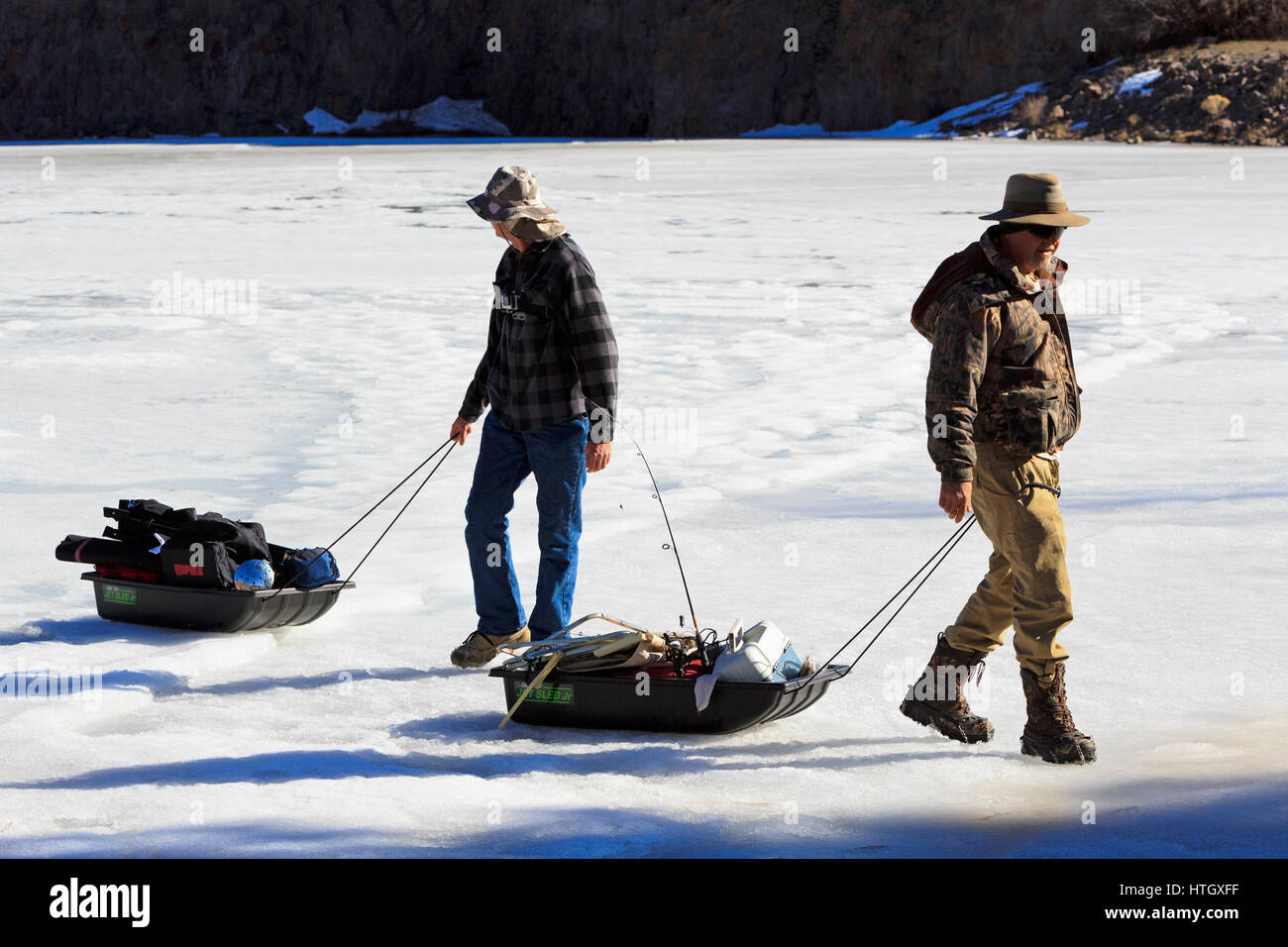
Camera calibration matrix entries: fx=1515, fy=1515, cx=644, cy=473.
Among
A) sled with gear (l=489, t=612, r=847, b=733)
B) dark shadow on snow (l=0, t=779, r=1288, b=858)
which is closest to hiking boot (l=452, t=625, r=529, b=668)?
sled with gear (l=489, t=612, r=847, b=733)

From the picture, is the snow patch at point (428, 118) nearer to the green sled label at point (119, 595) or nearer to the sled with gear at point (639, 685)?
the green sled label at point (119, 595)

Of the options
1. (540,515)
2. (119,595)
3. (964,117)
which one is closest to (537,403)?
(540,515)

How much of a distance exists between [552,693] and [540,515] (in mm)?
674

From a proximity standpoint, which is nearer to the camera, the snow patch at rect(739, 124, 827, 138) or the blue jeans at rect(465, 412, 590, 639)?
the blue jeans at rect(465, 412, 590, 639)

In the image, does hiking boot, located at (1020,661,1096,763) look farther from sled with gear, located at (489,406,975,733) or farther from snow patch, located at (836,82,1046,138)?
snow patch, located at (836,82,1046,138)

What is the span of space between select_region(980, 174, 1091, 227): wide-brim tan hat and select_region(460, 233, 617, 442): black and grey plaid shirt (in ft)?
4.17

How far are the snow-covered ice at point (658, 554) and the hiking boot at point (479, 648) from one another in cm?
9

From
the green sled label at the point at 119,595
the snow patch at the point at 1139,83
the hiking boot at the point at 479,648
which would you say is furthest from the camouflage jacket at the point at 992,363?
the snow patch at the point at 1139,83

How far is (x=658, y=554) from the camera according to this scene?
6098 mm

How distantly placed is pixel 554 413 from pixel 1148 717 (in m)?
1.94

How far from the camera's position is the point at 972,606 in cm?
418

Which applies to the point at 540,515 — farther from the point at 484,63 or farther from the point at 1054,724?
the point at 484,63

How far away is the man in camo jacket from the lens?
12.2 feet

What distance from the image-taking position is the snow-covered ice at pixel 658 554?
3682 millimetres
